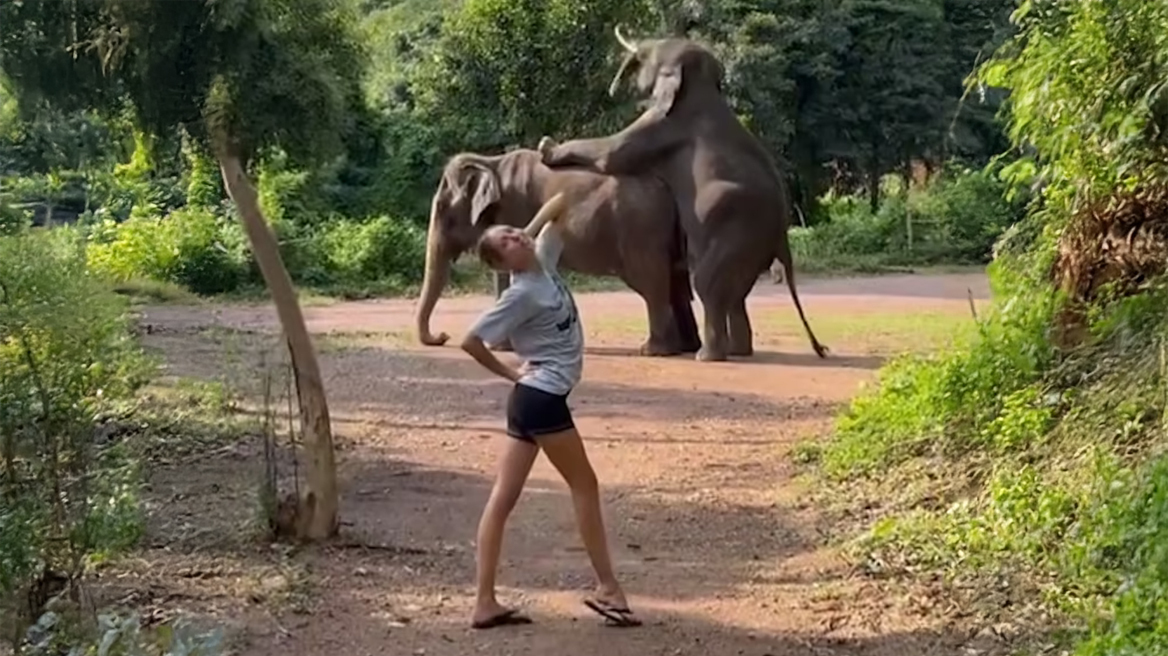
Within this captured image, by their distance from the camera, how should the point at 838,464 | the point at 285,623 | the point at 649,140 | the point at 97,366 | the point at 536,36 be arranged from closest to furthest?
1. the point at 285,623
2. the point at 97,366
3. the point at 838,464
4. the point at 649,140
5. the point at 536,36

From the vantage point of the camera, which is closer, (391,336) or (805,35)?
(391,336)

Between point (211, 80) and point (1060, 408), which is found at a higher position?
point (211, 80)

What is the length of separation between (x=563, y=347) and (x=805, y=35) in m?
27.7

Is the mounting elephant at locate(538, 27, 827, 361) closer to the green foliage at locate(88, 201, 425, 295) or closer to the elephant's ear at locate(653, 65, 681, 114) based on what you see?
the elephant's ear at locate(653, 65, 681, 114)

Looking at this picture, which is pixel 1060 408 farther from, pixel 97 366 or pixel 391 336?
pixel 391 336

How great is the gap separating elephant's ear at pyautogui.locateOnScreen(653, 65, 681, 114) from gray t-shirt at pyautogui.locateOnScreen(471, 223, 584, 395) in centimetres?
973

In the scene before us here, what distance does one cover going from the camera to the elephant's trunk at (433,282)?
16531 mm

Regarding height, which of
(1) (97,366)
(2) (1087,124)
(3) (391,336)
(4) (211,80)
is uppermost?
(4) (211,80)

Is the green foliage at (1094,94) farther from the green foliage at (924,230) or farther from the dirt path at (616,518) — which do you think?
the green foliage at (924,230)

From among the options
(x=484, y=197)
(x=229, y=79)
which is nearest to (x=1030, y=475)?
(x=229, y=79)

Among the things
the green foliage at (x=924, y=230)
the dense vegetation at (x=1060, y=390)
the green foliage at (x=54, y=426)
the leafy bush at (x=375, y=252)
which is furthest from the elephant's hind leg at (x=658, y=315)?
the green foliage at (x=924, y=230)

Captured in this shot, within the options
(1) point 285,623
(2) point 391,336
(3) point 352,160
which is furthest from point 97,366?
(3) point 352,160

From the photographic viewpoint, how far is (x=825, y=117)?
3375 centimetres

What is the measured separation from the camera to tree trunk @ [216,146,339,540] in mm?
7738
